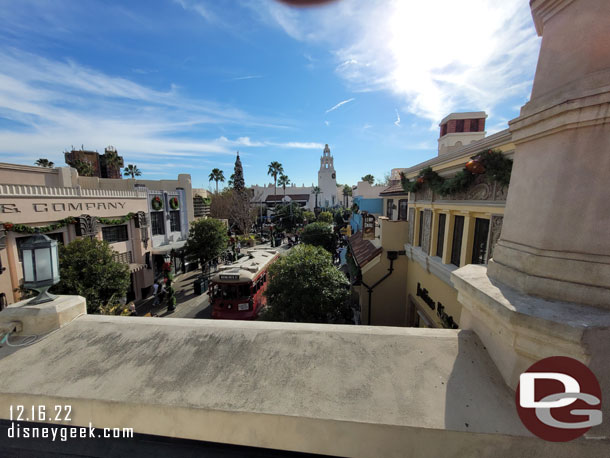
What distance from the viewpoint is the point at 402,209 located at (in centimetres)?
1459

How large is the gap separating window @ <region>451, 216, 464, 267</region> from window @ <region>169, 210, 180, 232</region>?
20.7 meters

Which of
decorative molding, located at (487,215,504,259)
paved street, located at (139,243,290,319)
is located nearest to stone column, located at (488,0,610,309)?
decorative molding, located at (487,215,504,259)

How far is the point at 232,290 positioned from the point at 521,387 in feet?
33.8

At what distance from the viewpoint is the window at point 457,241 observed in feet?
21.1

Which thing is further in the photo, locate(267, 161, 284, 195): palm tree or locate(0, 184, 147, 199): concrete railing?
locate(267, 161, 284, 195): palm tree

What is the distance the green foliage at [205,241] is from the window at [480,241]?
1663cm

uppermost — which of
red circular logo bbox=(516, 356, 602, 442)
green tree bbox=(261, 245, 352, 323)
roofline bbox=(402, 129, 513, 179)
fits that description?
roofline bbox=(402, 129, 513, 179)

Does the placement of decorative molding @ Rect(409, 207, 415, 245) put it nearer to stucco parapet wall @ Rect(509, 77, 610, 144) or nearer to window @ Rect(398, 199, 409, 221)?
window @ Rect(398, 199, 409, 221)

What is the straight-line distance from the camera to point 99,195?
46.5ft

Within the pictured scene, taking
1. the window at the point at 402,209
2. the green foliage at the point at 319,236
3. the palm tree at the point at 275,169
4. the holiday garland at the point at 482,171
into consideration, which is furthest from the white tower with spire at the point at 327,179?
the holiday garland at the point at 482,171

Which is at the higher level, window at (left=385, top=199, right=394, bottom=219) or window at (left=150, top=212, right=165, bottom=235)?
window at (left=385, top=199, right=394, bottom=219)

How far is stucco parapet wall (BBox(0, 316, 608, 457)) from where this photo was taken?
1.33 m

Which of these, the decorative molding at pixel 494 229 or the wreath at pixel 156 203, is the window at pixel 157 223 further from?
the decorative molding at pixel 494 229

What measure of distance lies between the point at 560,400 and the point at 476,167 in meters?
4.80
